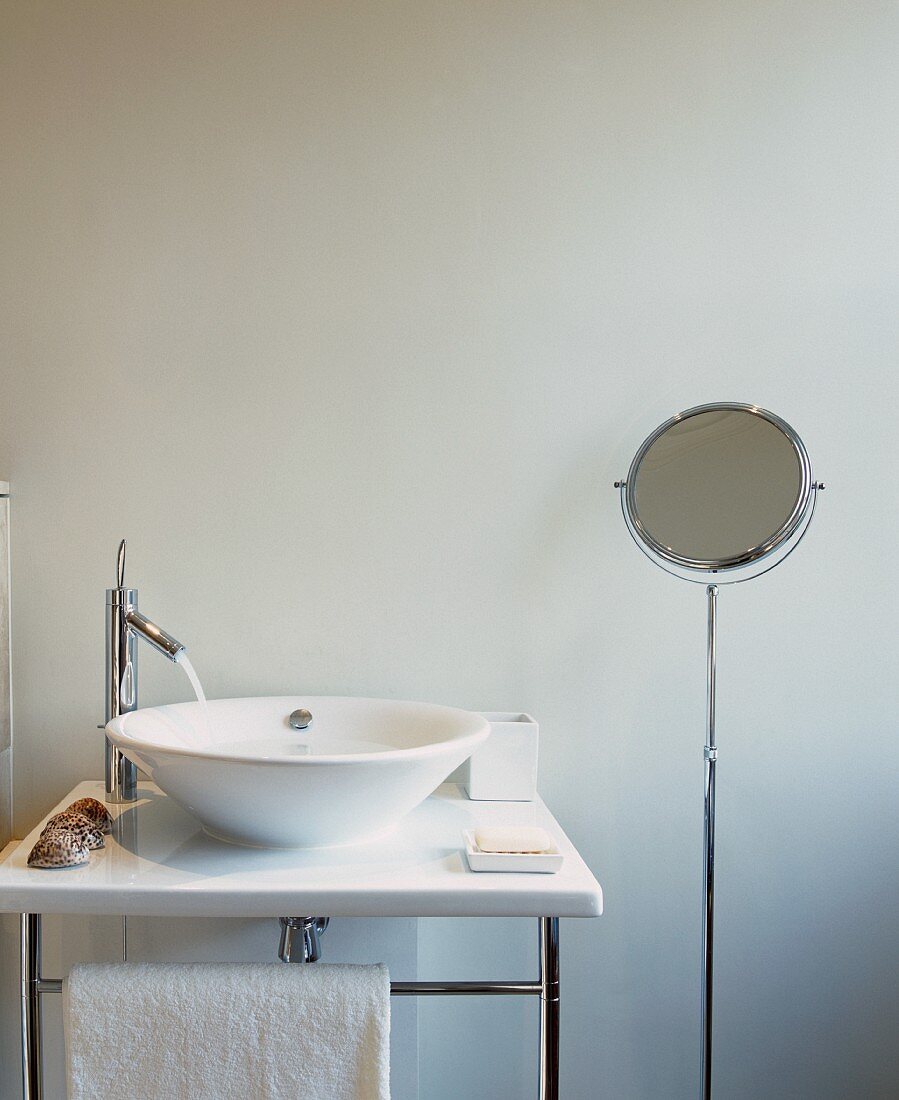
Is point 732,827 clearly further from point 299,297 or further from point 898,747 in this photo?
point 299,297

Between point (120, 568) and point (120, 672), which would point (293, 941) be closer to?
point (120, 672)

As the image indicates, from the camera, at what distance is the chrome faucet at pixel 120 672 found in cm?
142

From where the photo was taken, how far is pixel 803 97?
64.8 inches

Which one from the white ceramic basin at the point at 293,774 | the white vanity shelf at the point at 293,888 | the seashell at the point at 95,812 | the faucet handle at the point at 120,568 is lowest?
the white vanity shelf at the point at 293,888

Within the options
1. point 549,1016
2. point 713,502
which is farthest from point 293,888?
point 713,502

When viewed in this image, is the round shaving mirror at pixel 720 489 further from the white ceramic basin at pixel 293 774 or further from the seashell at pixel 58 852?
the seashell at pixel 58 852

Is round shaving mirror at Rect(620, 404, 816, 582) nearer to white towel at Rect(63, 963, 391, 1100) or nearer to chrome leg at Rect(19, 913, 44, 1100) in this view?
white towel at Rect(63, 963, 391, 1100)

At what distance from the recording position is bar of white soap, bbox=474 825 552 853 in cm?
120

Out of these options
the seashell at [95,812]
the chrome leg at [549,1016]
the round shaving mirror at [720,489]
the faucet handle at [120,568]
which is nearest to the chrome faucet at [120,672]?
the faucet handle at [120,568]

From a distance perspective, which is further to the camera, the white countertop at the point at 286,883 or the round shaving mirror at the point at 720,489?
the round shaving mirror at the point at 720,489

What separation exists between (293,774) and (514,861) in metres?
0.29

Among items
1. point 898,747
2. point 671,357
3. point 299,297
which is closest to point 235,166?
point 299,297

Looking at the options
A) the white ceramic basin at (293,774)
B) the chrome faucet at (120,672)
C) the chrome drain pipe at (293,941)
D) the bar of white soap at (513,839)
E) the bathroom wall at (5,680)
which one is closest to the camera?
the white ceramic basin at (293,774)

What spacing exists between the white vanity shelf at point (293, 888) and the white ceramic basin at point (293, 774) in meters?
0.04
